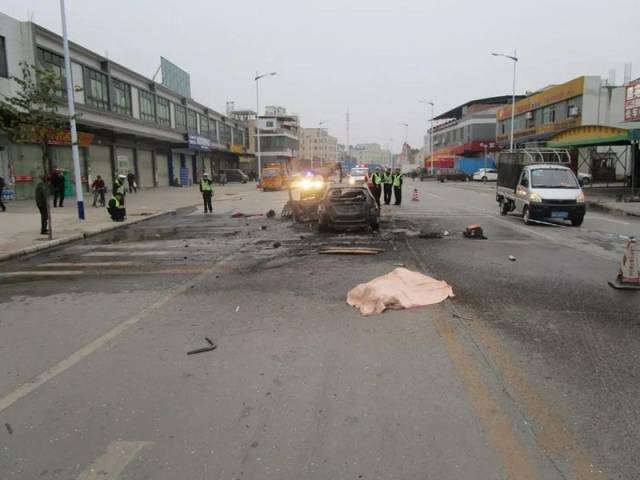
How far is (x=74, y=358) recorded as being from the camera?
5.15m

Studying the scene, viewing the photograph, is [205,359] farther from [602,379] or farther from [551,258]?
[551,258]

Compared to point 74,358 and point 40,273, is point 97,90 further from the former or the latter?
point 74,358

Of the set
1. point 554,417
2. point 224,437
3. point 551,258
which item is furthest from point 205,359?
point 551,258

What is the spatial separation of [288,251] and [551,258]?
17.6 feet

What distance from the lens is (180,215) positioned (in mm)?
22344

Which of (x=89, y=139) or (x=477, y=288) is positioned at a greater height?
(x=89, y=139)

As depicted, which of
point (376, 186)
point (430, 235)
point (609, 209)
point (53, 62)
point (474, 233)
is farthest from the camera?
point (53, 62)

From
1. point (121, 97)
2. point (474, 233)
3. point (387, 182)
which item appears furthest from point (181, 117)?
point (474, 233)

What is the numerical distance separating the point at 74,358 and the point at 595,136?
3129cm

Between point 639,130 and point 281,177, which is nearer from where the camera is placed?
point 639,130

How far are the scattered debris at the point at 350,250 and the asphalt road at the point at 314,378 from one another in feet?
5.51

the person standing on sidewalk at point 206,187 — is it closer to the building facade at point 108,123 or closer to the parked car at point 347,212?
the building facade at point 108,123

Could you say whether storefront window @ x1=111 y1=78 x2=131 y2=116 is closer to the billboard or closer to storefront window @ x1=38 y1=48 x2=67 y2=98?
storefront window @ x1=38 y1=48 x2=67 y2=98

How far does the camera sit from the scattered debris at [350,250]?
436 inches
